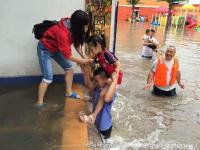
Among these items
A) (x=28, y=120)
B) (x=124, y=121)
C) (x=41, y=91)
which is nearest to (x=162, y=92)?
(x=124, y=121)

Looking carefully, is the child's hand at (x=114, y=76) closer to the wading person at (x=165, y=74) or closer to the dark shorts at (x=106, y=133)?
the dark shorts at (x=106, y=133)

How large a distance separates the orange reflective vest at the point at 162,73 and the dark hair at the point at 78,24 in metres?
2.07

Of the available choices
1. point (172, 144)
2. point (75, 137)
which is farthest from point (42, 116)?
point (172, 144)

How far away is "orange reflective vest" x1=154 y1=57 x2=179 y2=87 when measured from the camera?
19.9 ft

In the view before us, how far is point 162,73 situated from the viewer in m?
6.11

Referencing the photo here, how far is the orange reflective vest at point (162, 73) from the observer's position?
239 inches

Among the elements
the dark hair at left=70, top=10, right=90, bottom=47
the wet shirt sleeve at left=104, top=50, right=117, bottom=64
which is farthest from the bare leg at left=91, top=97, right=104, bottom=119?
the dark hair at left=70, top=10, right=90, bottom=47

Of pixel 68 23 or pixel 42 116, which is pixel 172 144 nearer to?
pixel 42 116

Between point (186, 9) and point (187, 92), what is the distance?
30895mm

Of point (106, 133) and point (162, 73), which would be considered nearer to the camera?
point (106, 133)

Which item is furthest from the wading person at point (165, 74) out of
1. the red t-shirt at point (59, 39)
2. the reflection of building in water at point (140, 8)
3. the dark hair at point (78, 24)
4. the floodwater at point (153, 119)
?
the reflection of building in water at point (140, 8)

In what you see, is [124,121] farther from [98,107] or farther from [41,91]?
[41,91]

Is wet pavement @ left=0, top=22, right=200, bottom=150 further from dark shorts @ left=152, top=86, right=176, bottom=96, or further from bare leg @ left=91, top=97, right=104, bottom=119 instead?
bare leg @ left=91, top=97, right=104, bottom=119

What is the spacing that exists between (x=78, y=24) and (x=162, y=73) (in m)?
2.40
